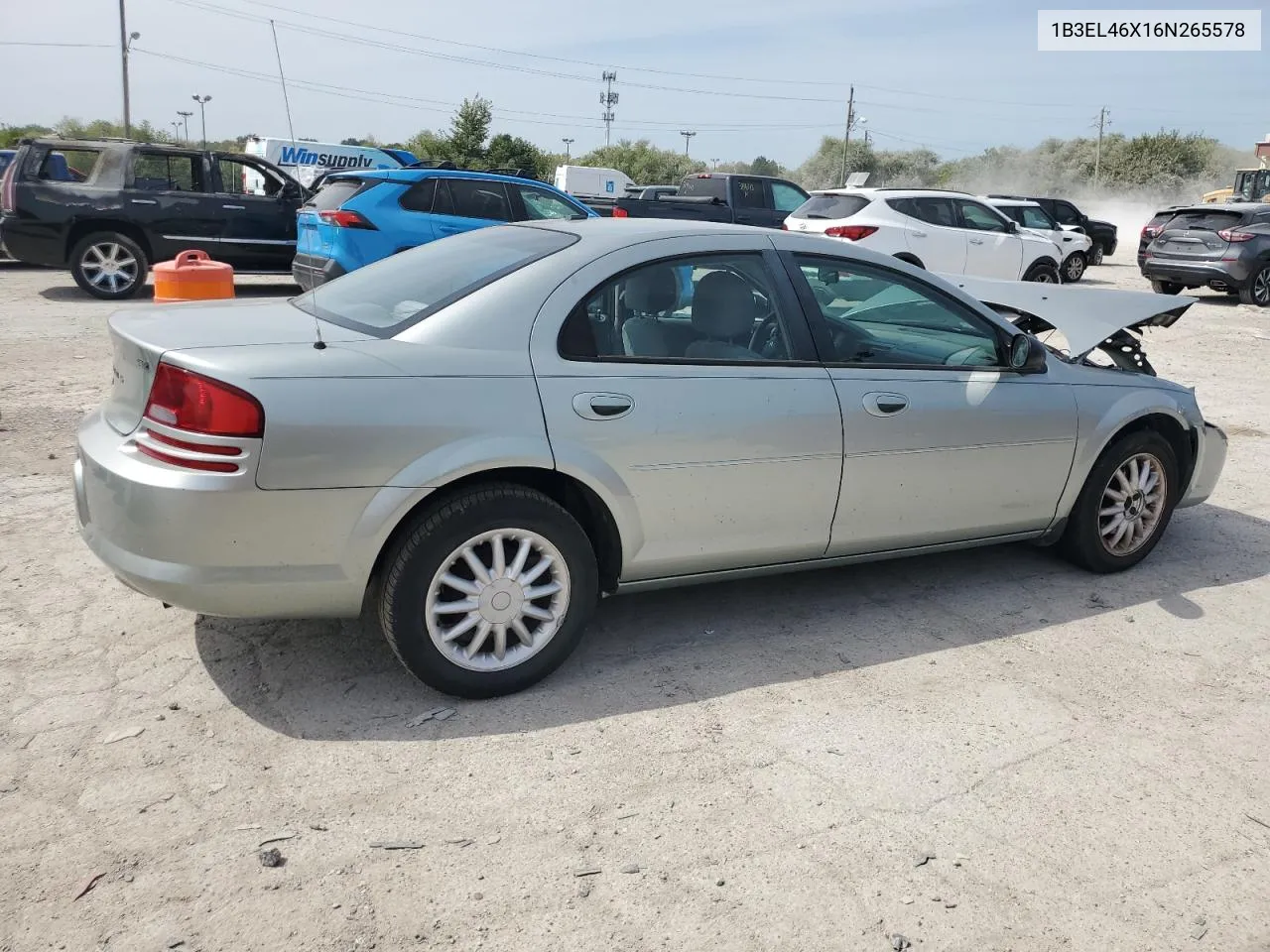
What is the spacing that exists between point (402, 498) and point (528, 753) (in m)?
0.85

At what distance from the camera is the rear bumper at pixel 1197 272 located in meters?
16.5

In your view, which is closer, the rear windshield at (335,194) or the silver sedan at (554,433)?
the silver sedan at (554,433)

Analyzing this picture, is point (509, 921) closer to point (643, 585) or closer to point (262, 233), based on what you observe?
point (643, 585)

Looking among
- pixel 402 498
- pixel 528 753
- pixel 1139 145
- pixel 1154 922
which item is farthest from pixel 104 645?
pixel 1139 145

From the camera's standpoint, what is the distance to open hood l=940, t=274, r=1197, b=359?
502 cm

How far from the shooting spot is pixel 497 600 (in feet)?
11.2

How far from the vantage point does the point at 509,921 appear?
2482 millimetres

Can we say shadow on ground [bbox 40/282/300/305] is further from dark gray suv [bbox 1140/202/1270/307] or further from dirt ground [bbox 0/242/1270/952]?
dark gray suv [bbox 1140/202/1270/307]

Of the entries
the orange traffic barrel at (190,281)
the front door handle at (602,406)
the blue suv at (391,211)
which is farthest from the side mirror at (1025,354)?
the blue suv at (391,211)

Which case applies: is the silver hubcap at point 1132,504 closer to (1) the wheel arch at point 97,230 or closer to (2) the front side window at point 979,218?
(2) the front side window at point 979,218

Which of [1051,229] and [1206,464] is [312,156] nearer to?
[1051,229]

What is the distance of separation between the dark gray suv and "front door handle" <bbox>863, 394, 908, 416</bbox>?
15.1 meters

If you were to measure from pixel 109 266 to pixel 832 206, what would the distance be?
906 cm

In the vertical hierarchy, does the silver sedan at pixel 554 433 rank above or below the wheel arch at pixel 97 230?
below
